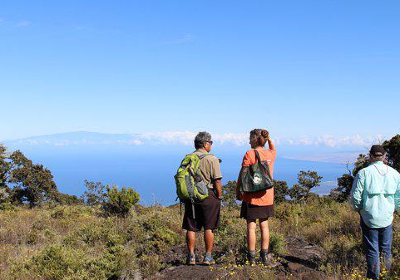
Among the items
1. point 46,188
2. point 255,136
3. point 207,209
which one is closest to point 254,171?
point 255,136

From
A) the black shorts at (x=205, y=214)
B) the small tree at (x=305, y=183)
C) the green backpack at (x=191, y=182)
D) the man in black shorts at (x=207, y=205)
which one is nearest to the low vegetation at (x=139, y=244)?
the man in black shorts at (x=207, y=205)

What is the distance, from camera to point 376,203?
4566 mm

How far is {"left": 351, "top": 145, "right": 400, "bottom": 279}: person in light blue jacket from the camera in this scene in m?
4.57

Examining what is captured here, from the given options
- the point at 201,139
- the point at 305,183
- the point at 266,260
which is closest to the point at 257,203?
the point at 266,260

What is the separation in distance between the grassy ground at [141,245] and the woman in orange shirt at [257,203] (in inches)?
Answer: 20.2

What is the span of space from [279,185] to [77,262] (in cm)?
2542

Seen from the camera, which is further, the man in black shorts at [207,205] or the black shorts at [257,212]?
the man in black shorts at [207,205]

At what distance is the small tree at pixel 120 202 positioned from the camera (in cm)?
1173

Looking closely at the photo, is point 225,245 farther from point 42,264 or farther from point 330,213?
point 330,213

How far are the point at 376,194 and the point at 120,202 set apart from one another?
29.7ft

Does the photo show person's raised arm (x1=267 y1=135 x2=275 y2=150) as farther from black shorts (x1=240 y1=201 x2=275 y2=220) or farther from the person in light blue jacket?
the person in light blue jacket

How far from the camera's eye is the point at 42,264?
235 inches

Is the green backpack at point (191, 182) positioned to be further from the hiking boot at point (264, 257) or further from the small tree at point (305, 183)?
the small tree at point (305, 183)

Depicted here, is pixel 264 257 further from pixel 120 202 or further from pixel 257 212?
pixel 120 202
